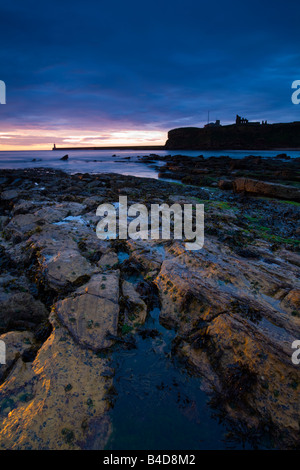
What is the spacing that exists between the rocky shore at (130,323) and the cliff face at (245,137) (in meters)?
140

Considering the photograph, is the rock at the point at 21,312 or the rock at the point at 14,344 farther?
the rock at the point at 21,312

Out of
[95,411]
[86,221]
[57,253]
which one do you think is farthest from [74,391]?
[86,221]

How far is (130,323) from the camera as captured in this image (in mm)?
5105

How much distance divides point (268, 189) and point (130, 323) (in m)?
15.6

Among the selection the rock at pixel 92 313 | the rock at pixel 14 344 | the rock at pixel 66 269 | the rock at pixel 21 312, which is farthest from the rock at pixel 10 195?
the rock at pixel 14 344

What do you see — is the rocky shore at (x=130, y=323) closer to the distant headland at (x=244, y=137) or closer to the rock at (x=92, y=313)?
the rock at (x=92, y=313)

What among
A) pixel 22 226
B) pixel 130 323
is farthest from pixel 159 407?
pixel 22 226

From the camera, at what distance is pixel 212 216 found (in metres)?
11.4

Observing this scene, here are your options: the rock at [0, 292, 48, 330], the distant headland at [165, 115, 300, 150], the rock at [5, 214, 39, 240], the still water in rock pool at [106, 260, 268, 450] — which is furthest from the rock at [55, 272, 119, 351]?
the distant headland at [165, 115, 300, 150]

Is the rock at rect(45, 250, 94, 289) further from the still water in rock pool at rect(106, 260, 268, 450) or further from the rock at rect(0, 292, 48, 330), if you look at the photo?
the still water in rock pool at rect(106, 260, 268, 450)

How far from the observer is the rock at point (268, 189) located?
15.6 metres

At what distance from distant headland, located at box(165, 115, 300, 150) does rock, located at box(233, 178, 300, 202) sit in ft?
415

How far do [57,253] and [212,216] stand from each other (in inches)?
302

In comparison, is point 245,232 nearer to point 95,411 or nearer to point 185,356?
point 185,356
